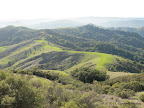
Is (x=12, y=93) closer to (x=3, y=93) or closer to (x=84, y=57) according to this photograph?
(x=3, y=93)

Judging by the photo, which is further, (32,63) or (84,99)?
(32,63)

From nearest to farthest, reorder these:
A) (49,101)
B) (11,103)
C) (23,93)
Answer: (11,103), (23,93), (49,101)

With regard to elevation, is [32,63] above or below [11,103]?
below

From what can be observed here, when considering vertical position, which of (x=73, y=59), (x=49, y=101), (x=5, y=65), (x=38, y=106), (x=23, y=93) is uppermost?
(x=23, y=93)

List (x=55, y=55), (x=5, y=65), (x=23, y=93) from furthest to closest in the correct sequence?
(x=5, y=65)
(x=55, y=55)
(x=23, y=93)

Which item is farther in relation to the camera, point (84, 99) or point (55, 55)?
point (55, 55)

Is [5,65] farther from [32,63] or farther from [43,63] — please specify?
[43,63]

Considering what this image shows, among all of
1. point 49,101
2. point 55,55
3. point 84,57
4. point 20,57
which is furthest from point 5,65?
point 49,101

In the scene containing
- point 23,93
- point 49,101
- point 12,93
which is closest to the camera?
point 12,93

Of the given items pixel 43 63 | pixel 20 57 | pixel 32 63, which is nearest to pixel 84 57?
pixel 43 63
